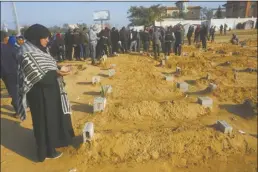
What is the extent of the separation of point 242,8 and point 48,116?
5913 centimetres

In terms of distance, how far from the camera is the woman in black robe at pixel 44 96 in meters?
2.79

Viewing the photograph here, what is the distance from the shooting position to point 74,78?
7.80 meters

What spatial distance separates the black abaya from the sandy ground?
10.8 inches

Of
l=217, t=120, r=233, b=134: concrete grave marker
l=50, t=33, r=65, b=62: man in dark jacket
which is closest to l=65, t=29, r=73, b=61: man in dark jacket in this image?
l=50, t=33, r=65, b=62: man in dark jacket

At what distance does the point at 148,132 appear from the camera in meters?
4.07

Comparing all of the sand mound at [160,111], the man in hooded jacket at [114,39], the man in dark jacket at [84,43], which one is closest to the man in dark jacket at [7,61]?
the sand mound at [160,111]

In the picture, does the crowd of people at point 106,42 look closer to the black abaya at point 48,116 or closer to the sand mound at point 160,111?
the sand mound at point 160,111

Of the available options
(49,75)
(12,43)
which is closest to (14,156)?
(49,75)

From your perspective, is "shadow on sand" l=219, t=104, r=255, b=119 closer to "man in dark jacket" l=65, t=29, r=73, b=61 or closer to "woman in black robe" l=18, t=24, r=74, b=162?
"woman in black robe" l=18, t=24, r=74, b=162

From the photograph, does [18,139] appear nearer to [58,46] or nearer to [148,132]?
[148,132]

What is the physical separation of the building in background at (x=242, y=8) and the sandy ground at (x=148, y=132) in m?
50.9

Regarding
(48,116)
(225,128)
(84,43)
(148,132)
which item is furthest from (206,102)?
(84,43)

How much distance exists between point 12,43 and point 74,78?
10.2 ft

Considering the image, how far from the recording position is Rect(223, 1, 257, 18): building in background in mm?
51094
